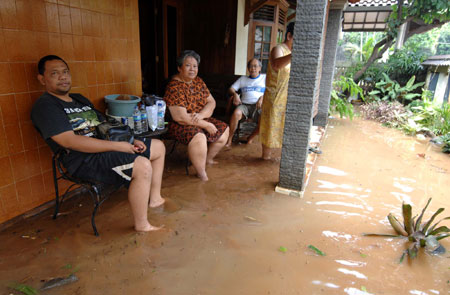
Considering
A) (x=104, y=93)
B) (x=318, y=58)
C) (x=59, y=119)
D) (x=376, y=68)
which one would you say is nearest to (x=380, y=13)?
(x=376, y=68)

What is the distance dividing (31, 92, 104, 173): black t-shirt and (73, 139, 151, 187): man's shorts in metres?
0.06

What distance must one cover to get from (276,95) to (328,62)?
283 cm

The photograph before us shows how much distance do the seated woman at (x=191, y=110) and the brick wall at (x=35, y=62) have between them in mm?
674

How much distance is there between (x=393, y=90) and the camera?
8.96 metres

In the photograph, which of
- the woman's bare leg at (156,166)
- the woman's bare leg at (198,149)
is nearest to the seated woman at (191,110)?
the woman's bare leg at (198,149)

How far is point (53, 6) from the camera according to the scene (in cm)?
247

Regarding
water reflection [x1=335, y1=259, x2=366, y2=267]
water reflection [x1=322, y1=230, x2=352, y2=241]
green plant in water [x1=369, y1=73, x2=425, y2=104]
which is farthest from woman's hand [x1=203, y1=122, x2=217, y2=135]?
green plant in water [x1=369, y1=73, x2=425, y2=104]

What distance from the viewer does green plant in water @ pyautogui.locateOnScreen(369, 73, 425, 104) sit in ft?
28.0

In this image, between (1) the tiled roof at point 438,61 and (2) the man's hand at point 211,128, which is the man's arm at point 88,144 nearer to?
(2) the man's hand at point 211,128

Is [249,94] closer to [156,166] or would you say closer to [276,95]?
[276,95]

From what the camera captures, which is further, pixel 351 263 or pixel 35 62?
pixel 35 62

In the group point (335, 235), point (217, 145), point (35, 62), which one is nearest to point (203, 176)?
point (217, 145)

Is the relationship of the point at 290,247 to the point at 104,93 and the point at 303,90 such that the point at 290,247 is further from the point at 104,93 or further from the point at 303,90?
the point at 104,93

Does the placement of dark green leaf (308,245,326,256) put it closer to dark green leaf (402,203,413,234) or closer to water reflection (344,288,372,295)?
water reflection (344,288,372,295)
